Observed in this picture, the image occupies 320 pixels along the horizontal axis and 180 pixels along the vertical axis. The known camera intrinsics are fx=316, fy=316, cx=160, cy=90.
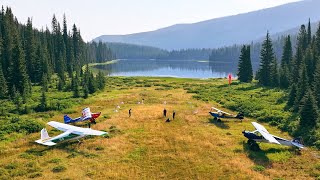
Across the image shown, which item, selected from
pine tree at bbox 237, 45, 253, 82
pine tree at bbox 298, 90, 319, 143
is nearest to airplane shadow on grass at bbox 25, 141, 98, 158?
pine tree at bbox 298, 90, 319, 143

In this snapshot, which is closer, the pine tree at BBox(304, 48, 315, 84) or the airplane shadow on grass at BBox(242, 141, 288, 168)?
the airplane shadow on grass at BBox(242, 141, 288, 168)

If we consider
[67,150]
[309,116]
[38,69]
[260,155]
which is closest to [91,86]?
[38,69]

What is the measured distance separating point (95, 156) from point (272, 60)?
2966 inches

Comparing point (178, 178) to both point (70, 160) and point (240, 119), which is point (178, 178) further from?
point (240, 119)

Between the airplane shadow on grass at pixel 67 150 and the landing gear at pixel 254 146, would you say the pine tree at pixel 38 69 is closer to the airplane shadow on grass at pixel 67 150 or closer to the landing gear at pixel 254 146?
the airplane shadow on grass at pixel 67 150

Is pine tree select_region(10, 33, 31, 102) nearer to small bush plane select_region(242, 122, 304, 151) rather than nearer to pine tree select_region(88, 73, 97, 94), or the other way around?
pine tree select_region(88, 73, 97, 94)

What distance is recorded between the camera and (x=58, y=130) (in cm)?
4022

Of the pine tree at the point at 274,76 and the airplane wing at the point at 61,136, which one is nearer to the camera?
the airplane wing at the point at 61,136

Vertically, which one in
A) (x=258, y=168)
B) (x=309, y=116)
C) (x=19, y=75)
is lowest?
(x=258, y=168)

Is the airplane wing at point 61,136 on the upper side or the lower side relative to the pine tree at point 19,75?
lower

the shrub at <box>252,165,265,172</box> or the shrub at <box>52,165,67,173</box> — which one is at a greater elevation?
the shrub at <box>52,165,67,173</box>

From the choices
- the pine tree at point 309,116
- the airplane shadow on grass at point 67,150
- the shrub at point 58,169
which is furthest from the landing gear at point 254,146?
the shrub at point 58,169

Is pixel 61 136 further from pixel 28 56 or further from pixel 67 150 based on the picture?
pixel 28 56

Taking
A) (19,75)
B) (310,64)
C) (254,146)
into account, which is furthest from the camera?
(310,64)
